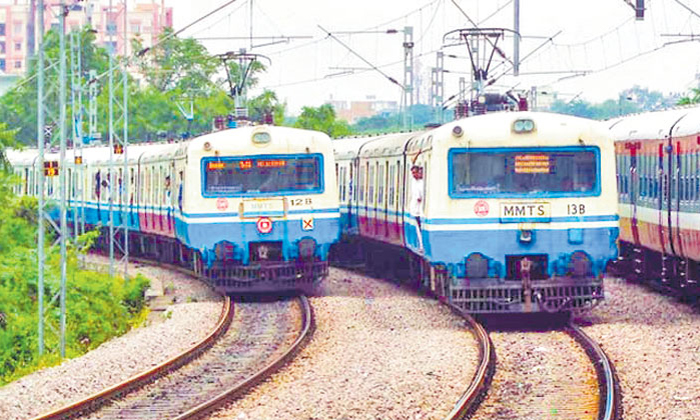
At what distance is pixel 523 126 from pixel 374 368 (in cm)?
472

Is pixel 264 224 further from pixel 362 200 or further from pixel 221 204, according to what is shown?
pixel 362 200

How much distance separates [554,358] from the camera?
17125 mm

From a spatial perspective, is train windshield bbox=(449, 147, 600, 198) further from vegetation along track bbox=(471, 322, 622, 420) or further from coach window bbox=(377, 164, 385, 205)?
coach window bbox=(377, 164, 385, 205)

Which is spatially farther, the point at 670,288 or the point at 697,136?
the point at 670,288

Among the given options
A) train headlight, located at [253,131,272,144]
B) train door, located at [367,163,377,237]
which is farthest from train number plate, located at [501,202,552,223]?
train door, located at [367,163,377,237]

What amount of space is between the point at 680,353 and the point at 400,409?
14.3ft

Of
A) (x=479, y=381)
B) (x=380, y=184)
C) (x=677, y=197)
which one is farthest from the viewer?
(x=380, y=184)

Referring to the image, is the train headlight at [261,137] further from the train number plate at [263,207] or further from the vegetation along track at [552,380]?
the vegetation along track at [552,380]

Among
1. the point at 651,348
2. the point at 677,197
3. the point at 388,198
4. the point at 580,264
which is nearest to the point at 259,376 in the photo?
the point at 651,348

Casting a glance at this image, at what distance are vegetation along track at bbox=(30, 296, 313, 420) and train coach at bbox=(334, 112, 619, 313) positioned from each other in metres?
2.31

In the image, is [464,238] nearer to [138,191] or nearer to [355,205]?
[355,205]

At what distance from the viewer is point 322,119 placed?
7812cm

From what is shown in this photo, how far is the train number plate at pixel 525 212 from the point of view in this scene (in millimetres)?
19938

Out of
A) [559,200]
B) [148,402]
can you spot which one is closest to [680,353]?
[559,200]
